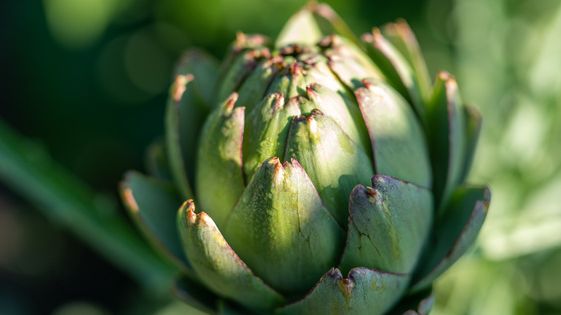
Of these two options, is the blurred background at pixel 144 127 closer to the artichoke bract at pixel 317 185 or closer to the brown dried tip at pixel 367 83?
the artichoke bract at pixel 317 185

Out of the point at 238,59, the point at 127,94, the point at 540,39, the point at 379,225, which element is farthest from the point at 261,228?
the point at 127,94

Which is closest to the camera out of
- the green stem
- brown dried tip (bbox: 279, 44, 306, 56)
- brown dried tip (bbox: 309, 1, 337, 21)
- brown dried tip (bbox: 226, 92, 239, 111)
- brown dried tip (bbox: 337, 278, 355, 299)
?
brown dried tip (bbox: 337, 278, 355, 299)

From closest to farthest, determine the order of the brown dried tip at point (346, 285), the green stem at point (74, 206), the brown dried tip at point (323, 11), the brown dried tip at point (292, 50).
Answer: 1. the brown dried tip at point (346, 285)
2. the brown dried tip at point (292, 50)
3. the brown dried tip at point (323, 11)
4. the green stem at point (74, 206)

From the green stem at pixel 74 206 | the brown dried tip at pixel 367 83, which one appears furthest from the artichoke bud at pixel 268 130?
the green stem at pixel 74 206

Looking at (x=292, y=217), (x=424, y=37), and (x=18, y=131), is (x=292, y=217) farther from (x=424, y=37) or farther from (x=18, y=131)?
(x=18, y=131)

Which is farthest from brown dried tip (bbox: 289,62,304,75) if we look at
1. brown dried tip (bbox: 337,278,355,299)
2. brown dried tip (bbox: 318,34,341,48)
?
brown dried tip (bbox: 337,278,355,299)

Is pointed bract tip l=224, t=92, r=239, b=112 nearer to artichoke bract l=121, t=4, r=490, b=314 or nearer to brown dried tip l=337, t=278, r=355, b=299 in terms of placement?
artichoke bract l=121, t=4, r=490, b=314
